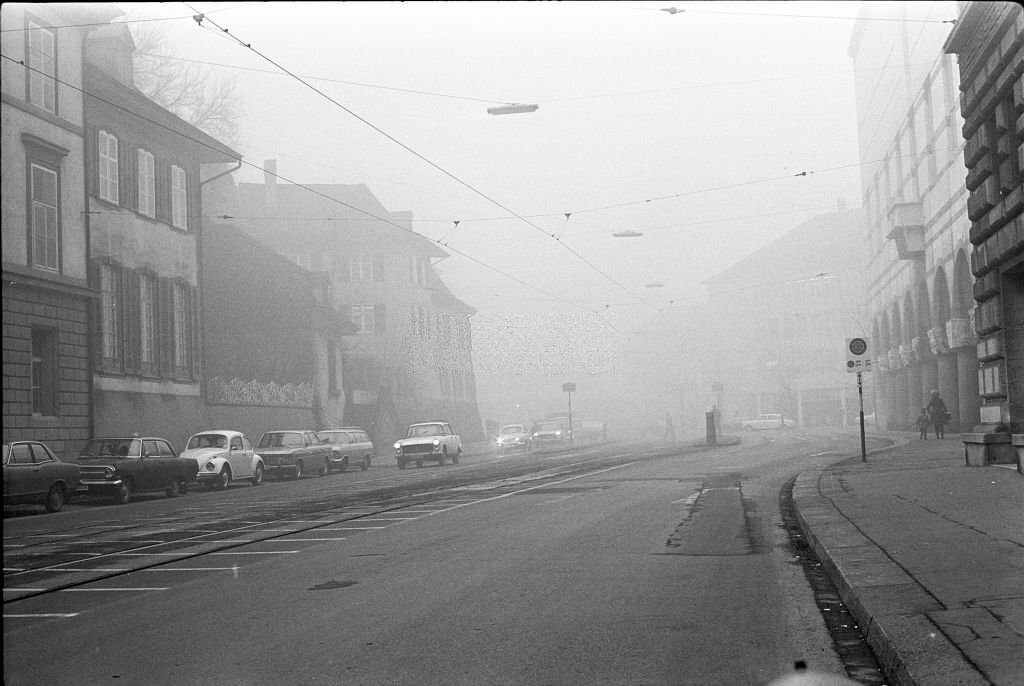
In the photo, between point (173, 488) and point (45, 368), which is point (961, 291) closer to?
point (173, 488)

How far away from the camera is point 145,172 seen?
39906 mm

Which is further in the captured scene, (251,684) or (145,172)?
(145,172)

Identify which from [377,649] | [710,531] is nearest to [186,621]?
[377,649]

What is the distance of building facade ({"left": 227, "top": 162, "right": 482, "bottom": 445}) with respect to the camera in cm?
7281

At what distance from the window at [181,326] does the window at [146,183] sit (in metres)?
3.29

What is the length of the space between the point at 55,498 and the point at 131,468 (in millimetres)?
3056

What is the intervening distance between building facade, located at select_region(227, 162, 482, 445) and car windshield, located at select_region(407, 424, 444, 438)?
81.0ft

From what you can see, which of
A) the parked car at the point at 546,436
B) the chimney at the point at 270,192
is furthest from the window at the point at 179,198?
the chimney at the point at 270,192

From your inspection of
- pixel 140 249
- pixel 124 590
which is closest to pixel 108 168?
pixel 140 249

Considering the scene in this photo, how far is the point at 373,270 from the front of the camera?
75.3 metres

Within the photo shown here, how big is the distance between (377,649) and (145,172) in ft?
117

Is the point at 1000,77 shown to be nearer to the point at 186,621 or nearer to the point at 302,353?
the point at 186,621

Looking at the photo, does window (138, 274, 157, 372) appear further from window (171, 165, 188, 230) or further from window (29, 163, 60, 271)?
window (29, 163, 60, 271)

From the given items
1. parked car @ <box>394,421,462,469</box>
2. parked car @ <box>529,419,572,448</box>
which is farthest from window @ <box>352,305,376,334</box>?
parked car @ <box>394,421,462,469</box>
